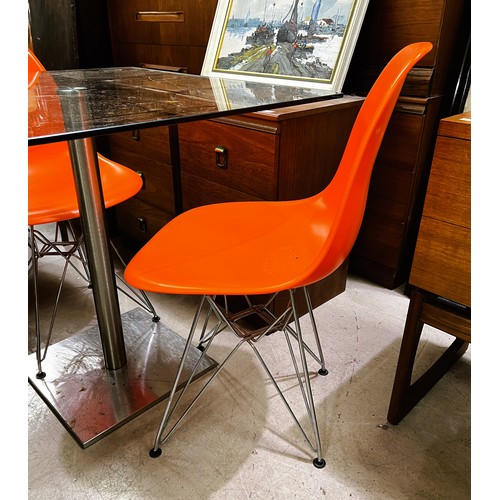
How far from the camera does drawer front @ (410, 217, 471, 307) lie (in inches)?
39.5

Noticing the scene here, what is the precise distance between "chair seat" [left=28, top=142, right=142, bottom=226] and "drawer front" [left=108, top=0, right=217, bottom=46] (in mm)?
816

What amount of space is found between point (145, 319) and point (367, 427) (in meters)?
0.88

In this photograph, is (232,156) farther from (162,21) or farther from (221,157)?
(162,21)

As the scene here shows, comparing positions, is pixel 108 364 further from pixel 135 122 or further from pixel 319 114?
pixel 319 114

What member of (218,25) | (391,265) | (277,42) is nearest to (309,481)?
(391,265)

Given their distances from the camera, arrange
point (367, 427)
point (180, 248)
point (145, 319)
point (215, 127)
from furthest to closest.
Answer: point (145, 319), point (215, 127), point (367, 427), point (180, 248)

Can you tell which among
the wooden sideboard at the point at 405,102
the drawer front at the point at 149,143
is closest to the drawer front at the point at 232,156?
the drawer front at the point at 149,143

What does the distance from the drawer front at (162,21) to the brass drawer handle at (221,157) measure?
697 mm

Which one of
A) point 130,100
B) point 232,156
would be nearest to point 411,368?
point 232,156

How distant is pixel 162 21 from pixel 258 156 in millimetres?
1099

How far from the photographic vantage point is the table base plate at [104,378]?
1.29m

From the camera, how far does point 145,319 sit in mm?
1731

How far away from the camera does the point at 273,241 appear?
1.15 meters

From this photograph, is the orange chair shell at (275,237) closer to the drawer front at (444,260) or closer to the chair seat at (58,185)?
the drawer front at (444,260)
